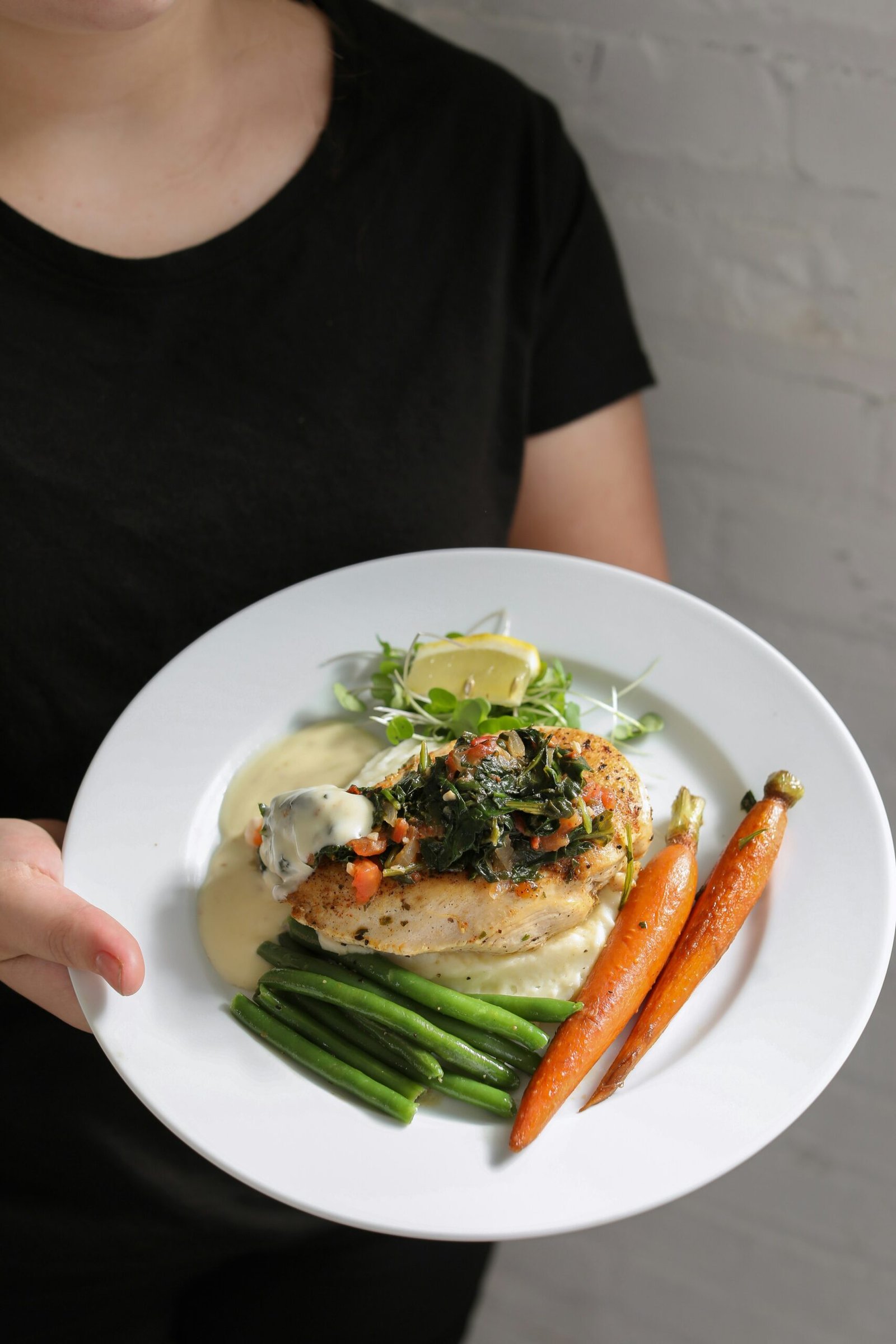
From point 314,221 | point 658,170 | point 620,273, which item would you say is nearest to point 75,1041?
point 314,221

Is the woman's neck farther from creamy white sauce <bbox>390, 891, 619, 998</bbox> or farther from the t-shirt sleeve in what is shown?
creamy white sauce <bbox>390, 891, 619, 998</bbox>

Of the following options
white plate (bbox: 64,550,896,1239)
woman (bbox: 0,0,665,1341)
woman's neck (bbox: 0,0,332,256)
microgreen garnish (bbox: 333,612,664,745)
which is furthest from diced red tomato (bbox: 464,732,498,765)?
woman's neck (bbox: 0,0,332,256)

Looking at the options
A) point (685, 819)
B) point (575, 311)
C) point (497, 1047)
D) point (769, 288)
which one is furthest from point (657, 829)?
point (769, 288)

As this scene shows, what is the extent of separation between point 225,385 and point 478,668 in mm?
683

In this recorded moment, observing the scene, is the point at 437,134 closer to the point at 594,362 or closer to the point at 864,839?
the point at 594,362

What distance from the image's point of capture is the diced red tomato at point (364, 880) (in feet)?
5.29

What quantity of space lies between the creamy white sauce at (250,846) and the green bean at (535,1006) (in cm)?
35

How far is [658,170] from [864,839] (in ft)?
4.98

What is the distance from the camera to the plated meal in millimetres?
1494

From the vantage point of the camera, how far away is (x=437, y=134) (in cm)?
207

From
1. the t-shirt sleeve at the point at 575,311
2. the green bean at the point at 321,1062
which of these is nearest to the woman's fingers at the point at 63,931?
the green bean at the point at 321,1062

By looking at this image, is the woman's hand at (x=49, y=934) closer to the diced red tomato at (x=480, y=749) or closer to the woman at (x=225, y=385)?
the woman at (x=225, y=385)

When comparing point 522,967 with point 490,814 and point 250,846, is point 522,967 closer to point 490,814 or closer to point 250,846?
point 490,814

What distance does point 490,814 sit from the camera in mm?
1626
